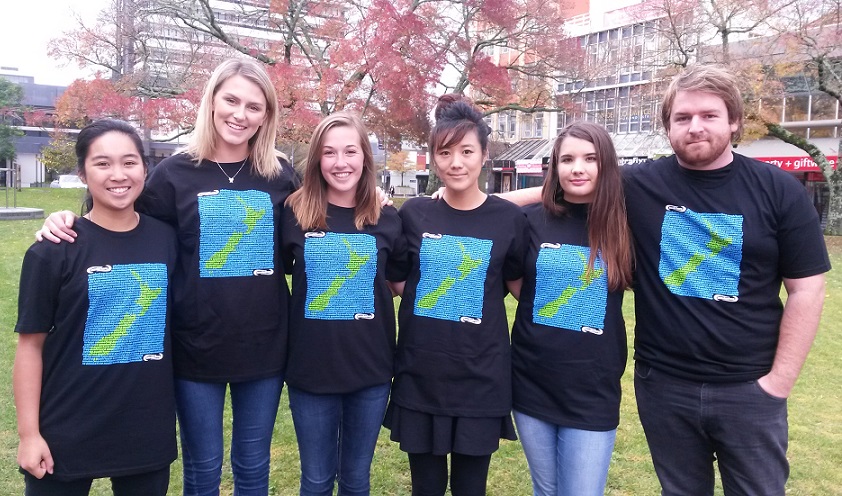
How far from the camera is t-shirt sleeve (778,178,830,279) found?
2268mm

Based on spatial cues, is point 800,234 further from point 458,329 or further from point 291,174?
point 291,174

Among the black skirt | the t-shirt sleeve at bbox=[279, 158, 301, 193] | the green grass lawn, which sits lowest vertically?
the green grass lawn

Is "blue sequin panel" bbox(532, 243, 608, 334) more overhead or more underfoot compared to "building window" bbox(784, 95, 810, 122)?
more underfoot

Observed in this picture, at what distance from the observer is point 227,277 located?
2.46m

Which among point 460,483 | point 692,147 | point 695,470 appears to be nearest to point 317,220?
point 460,483

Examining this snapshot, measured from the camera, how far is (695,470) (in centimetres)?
247

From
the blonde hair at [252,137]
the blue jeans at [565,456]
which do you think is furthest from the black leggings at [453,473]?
the blonde hair at [252,137]

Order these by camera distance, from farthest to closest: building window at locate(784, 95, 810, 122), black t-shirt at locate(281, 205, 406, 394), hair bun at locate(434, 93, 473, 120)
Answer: building window at locate(784, 95, 810, 122) < hair bun at locate(434, 93, 473, 120) < black t-shirt at locate(281, 205, 406, 394)

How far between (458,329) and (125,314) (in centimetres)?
121

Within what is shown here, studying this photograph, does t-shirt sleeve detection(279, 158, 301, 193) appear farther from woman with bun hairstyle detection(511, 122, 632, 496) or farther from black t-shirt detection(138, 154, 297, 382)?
woman with bun hairstyle detection(511, 122, 632, 496)

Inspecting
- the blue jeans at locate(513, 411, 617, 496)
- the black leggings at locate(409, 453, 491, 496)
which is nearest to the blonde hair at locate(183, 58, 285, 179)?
the black leggings at locate(409, 453, 491, 496)

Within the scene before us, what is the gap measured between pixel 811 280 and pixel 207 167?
2.32 m

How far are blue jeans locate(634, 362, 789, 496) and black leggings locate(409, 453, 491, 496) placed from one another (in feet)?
2.29

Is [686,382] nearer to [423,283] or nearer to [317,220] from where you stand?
[423,283]
